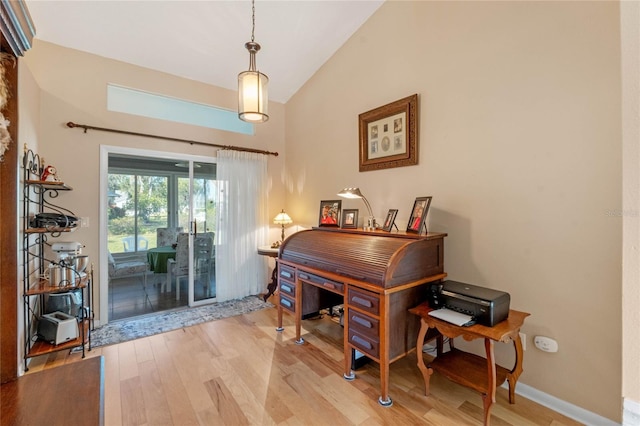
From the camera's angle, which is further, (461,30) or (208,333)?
(208,333)

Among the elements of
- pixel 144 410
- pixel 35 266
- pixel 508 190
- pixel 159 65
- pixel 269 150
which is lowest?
pixel 144 410

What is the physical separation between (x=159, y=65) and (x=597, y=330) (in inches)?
186

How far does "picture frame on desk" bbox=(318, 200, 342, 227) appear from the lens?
3146mm

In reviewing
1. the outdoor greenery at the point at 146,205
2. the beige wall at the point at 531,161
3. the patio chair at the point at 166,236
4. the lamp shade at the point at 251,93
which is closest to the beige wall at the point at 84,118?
the outdoor greenery at the point at 146,205

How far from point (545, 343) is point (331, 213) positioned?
211 cm

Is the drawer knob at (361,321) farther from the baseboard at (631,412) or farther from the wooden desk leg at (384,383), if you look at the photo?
the baseboard at (631,412)

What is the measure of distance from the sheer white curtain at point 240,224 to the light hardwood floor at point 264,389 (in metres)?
1.17

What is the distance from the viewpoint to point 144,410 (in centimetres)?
183

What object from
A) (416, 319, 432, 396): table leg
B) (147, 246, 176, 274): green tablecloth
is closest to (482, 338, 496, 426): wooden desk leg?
(416, 319, 432, 396): table leg

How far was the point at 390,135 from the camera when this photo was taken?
2.82 metres

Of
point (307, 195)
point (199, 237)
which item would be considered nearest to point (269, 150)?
point (307, 195)

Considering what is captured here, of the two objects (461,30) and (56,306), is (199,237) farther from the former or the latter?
(461,30)

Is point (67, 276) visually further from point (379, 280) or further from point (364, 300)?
point (379, 280)

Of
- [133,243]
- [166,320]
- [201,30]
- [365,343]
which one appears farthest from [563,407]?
[133,243]
